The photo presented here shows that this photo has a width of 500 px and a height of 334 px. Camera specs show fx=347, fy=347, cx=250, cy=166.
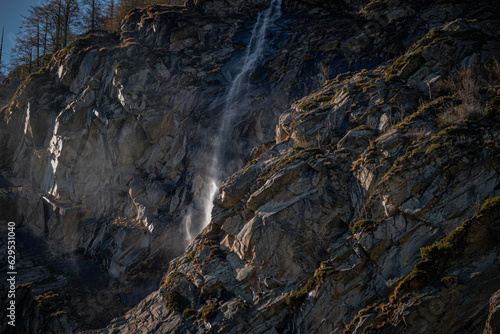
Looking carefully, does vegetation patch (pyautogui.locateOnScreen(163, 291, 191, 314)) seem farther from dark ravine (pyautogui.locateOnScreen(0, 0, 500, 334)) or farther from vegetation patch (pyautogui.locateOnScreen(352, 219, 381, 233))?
vegetation patch (pyautogui.locateOnScreen(352, 219, 381, 233))

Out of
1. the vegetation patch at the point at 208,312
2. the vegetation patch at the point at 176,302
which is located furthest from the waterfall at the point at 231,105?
the vegetation patch at the point at 208,312

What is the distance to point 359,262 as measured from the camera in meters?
12.8

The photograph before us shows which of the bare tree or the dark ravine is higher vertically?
the bare tree

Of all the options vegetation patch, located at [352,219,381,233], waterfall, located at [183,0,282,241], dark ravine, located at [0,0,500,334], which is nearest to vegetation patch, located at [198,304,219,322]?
dark ravine, located at [0,0,500,334]

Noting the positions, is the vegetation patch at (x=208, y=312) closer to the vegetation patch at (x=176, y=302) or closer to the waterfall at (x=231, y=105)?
the vegetation patch at (x=176, y=302)

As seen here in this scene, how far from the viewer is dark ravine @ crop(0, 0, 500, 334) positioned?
12.1 metres

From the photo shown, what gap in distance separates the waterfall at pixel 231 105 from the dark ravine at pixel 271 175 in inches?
26.7

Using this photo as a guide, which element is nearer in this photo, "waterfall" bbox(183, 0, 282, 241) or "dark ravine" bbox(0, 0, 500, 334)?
"dark ravine" bbox(0, 0, 500, 334)

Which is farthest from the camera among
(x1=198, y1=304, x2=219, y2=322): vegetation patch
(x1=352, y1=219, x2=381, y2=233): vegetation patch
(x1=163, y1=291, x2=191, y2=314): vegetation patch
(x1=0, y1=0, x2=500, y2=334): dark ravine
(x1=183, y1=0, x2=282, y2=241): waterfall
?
(x1=183, y1=0, x2=282, y2=241): waterfall

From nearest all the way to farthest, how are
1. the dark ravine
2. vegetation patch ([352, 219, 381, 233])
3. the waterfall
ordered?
the dark ravine < vegetation patch ([352, 219, 381, 233]) < the waterfall

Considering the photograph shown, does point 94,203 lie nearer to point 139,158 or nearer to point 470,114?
point 139,158

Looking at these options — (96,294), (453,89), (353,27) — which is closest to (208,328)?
(96,294)

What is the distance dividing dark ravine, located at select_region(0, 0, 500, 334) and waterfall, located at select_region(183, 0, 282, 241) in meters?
0.68

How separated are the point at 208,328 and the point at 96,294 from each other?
10.5 m
